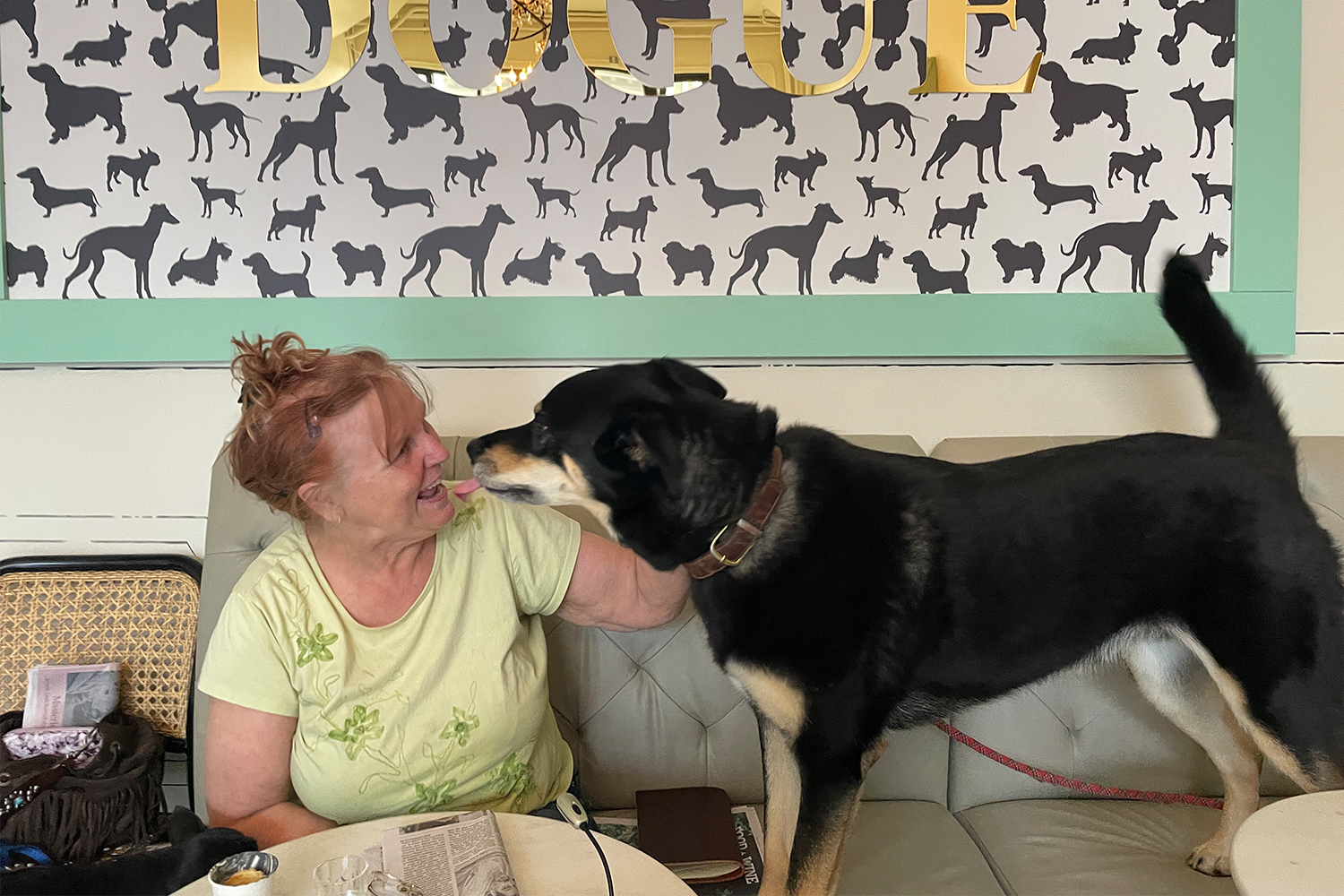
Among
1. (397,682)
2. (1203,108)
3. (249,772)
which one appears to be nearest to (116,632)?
(249,772)

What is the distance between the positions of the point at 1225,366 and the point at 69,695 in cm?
221

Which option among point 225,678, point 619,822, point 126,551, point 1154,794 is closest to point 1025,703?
point 1154,794

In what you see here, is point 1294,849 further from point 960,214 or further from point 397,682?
point 960,214

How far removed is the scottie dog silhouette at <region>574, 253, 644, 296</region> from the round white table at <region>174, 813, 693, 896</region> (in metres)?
1.15

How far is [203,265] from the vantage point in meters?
1.96

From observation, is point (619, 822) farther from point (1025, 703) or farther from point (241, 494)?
point (241, 494)

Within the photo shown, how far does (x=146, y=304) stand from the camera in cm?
194

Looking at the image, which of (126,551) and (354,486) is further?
(126,551)

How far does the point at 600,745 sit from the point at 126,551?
3.90ft

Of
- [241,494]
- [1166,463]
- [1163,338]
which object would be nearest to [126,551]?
[241,494]

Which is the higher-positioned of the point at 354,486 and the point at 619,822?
the point at 354,486

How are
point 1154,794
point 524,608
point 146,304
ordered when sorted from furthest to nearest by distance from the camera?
point 146,304
point 1154,794
point 524,608

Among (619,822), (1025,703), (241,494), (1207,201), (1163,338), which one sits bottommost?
(619,822)

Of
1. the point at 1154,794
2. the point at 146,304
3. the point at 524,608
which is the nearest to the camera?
the point at 524,608
